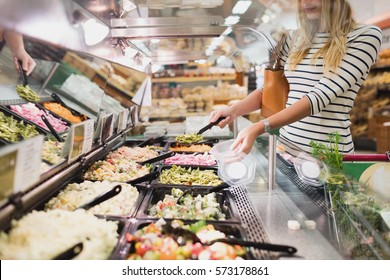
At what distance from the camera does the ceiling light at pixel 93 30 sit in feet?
8.28

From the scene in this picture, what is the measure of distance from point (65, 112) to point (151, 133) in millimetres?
1017

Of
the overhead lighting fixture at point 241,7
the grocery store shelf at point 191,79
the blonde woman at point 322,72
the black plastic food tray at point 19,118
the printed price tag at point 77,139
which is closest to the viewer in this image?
the printed price tag at point 77,139

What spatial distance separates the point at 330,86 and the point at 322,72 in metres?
0.23

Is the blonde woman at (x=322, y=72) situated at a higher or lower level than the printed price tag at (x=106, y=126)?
higher

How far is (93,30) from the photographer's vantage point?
2.57 meters

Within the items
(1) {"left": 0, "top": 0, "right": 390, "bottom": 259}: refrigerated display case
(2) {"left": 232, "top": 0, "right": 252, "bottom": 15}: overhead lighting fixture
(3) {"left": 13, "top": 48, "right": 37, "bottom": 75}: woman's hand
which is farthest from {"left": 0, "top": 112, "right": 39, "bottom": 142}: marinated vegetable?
(2) {"left": 232, "top": 0, "right": 252, "bottom": 15}: overhead lighting fixture

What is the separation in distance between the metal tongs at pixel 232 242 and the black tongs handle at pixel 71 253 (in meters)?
0.37

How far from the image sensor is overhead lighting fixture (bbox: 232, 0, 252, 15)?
2.60 meters

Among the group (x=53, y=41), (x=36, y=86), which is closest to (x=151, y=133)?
(x=36, y=86)

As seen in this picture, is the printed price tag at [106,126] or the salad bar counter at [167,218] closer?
the salad bar counter at [167,218]

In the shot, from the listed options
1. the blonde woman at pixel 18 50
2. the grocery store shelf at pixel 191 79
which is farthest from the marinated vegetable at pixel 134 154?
the grocery store shelf at pixel 191 79

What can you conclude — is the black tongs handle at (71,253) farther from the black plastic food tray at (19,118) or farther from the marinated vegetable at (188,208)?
the black plastic food tray at (19,118)

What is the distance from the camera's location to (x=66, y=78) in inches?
157

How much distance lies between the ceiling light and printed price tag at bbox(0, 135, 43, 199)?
1517 millimetres
